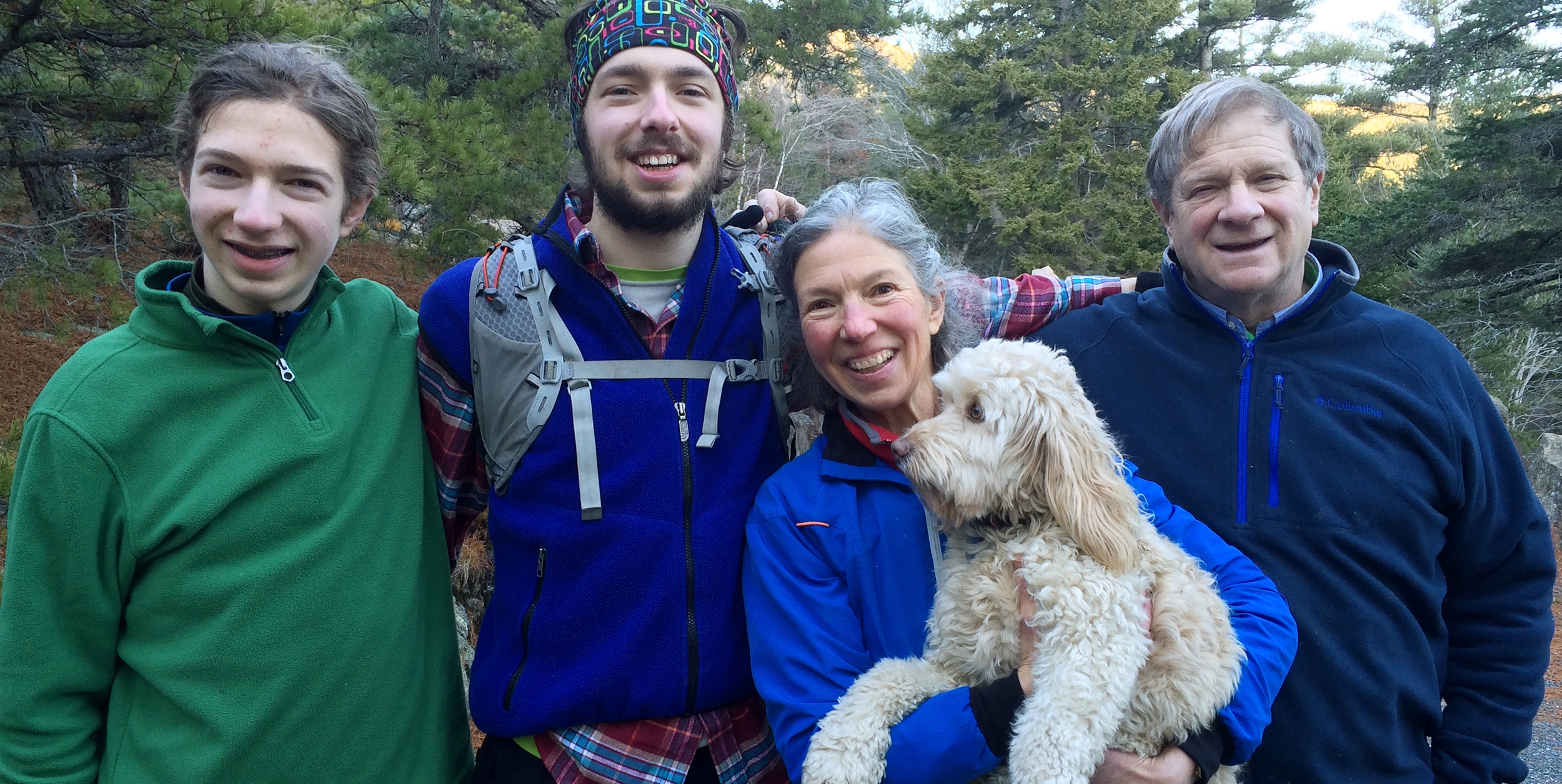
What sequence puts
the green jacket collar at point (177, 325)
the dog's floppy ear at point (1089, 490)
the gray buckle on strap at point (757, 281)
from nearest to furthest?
the green jacket collar at point (177, 325)
the dog's floppy ear at point (1089, 490)
the gray buckle on strap at point (757, 281)

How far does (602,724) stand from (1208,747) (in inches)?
66.0

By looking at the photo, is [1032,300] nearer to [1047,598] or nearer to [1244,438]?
[1244,438]

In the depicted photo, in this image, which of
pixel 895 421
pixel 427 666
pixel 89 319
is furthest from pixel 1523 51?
pixel 89 319

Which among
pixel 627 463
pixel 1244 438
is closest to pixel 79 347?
pixel 627 463

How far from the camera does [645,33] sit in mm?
2770

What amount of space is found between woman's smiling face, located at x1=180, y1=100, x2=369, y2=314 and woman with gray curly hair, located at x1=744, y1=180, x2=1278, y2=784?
1.40 metres

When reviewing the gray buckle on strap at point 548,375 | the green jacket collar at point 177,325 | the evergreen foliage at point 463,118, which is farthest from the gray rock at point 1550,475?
the green jacket collar at point 177,325

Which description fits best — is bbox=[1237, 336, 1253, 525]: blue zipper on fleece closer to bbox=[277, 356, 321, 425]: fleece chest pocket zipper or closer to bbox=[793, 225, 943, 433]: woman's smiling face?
bbox=[793, 225, 943, 433]: woman's smiling face

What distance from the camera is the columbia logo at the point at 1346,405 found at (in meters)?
2.83

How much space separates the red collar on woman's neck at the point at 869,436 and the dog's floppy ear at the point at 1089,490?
0.49 m

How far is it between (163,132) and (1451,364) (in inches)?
277

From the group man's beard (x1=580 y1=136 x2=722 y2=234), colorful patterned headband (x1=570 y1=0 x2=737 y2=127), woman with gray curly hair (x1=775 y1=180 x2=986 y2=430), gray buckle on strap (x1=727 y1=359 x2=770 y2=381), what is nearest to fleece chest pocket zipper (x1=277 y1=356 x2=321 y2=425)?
man's beard (x1=580 y1=136 x2=722 y2=234)

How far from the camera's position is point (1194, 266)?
10.1ft

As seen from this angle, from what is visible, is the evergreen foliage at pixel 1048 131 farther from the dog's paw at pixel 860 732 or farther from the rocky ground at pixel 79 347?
the dog's paw at pixel 860 732
